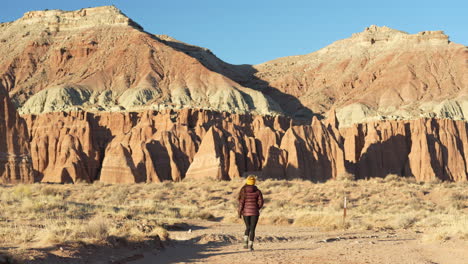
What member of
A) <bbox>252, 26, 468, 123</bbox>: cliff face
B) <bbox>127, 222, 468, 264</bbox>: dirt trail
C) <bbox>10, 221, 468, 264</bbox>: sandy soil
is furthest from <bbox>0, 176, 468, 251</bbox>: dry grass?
<bbox>252, 26, 468, 123</bbox>: cliff face

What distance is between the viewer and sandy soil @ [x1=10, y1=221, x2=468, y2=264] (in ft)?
43.2

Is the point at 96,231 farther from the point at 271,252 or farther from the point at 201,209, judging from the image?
the point at 201,209

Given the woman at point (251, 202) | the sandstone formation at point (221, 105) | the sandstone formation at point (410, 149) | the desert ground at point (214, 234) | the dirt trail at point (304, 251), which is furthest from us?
the sandstone formation at point (410, 149)

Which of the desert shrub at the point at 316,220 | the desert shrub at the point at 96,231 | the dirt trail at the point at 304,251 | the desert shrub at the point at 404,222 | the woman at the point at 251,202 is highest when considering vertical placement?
the woman at the point at 251,202

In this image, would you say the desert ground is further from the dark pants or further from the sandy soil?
the dark pants

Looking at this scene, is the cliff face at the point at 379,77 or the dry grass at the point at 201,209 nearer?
the dry grass at the point at 201,209

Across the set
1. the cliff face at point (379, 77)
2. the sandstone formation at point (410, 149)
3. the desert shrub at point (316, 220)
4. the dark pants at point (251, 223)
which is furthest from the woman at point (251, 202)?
the cliff face at point (379, 77)

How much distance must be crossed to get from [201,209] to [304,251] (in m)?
20.6

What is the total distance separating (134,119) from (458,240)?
257 feet

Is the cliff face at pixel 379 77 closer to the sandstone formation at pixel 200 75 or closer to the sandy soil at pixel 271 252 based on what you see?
the sandstone formation at pixel 200 75

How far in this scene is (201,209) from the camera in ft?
117

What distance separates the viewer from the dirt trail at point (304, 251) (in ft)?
45.5

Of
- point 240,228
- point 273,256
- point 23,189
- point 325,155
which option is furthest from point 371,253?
point 325,155

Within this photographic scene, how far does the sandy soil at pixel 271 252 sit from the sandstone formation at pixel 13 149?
14501 mm
